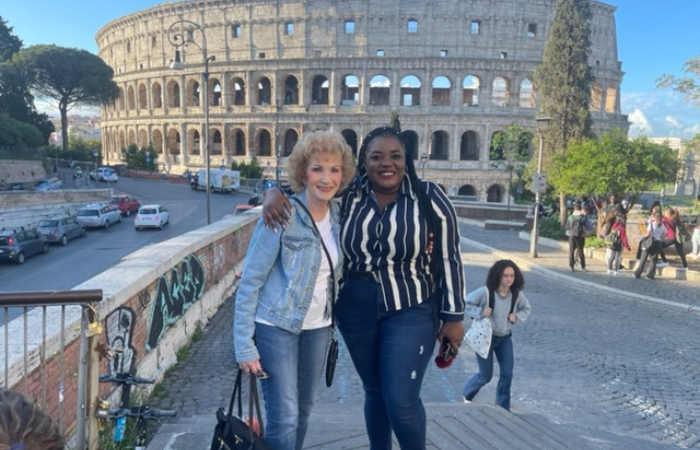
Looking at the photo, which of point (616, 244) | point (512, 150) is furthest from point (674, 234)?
point (512, 150)

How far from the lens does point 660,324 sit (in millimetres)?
9023

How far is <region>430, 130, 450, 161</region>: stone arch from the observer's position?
53469 mm

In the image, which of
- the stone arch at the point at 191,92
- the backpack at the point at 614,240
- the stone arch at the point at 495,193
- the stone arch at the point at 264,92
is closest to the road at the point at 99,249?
the backpack at the point at 614,240

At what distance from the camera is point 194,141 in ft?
190

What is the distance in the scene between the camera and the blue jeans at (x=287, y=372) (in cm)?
248

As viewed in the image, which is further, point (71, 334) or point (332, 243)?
point (71, 334)

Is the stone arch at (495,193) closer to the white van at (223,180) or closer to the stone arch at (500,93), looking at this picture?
the stone arch at (500,93)

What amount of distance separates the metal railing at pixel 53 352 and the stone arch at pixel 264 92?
53.6 meters

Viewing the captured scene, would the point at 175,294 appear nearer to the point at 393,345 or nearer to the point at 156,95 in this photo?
the point at 393,345

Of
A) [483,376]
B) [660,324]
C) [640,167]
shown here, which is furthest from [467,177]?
[483,376]

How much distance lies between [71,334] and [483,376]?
12.1 ft

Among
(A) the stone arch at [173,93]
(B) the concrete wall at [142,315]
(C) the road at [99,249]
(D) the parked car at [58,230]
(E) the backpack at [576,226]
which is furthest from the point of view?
(A) the stone arch at [173,93]

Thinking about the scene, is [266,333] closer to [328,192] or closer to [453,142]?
[328,192]

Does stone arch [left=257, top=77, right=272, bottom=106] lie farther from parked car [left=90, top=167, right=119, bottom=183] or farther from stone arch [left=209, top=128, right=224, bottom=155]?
parked car [left=90, top=167, right=119, bottom=183]
